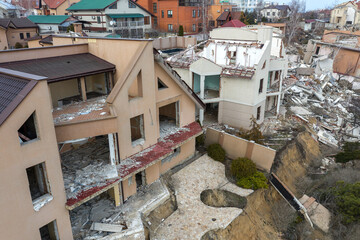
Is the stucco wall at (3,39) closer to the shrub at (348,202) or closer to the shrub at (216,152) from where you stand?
the shrub at (216,152)

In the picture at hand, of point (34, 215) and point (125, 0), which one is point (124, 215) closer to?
point (34, 215)

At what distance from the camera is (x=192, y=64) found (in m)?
29.1

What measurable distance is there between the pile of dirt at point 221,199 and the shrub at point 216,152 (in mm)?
4138

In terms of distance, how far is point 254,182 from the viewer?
21203mm

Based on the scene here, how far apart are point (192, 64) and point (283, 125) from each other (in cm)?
1350

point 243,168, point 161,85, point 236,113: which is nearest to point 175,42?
point 236,113

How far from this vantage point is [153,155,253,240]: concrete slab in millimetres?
17078

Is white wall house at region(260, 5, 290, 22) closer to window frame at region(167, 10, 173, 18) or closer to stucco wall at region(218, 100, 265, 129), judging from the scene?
window frame at region(167, 10, 173, 18)

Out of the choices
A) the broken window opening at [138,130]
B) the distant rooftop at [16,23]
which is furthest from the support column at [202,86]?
the distant rooftop at [16,23]

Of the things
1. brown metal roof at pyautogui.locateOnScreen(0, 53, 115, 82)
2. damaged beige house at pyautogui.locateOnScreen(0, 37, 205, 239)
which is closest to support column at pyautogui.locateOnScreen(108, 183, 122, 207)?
damaged beige house at pyautogui.locateOnScreen(0, 37, 205, 239)

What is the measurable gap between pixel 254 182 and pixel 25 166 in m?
15.9

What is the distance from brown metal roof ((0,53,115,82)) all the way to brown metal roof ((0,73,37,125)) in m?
3.10

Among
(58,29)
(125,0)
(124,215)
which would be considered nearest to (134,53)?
(124,215)

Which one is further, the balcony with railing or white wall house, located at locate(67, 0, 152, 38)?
the balcony with railing
